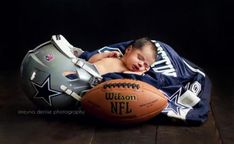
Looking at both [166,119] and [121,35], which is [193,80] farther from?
[121,35]

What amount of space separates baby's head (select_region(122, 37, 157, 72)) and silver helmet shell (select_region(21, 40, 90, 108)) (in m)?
0.22

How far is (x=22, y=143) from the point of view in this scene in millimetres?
1702

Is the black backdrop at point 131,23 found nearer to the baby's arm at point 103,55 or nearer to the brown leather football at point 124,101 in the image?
the baby's arm at point 103,55

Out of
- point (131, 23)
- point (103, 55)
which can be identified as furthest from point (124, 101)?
point (131, 23)

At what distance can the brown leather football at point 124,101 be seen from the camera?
5.75 ft

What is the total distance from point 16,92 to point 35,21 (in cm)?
75

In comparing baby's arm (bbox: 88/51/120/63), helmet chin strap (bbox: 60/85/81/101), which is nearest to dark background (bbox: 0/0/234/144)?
baby's arm (bbox: 88/51/120/63)

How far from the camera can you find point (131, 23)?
296cm

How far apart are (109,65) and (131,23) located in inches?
38.5

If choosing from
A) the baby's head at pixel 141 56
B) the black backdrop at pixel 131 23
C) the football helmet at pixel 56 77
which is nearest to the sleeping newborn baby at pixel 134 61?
the baby's head at pixel 141 56

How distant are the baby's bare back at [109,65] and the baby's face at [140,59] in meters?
0.04

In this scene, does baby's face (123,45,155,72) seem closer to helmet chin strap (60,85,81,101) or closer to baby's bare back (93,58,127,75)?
baby's bare back (93,58,127,75)

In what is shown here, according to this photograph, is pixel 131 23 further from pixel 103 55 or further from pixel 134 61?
pixel 134 61

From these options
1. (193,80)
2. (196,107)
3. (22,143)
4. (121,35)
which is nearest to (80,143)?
(22,143)
